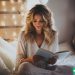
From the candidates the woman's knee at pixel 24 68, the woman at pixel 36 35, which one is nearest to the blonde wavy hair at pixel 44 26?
the woman at pixel 36 35

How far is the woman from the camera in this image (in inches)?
38.4

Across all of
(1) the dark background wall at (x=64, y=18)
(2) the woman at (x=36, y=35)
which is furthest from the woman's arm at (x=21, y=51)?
(1) the dark background wall at (x=64, y=18)

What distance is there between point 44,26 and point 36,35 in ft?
0.20

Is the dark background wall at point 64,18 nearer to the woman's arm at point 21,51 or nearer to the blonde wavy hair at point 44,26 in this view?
the blonde wavy hair at point 44,26

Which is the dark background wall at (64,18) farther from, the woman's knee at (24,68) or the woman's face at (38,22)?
the woman's knee at (24,68)

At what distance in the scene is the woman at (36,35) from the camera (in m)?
0.97

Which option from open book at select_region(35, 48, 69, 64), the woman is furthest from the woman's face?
open book at select_region(35, 48, 69, 64)

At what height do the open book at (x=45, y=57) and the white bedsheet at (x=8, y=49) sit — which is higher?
the white bedsheet at (x=8, y=49)

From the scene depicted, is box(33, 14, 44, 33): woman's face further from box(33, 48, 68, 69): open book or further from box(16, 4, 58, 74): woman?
box(33, 48, 68, 69): open book

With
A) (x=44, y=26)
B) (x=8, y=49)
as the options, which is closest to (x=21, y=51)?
(x=8, y=49)

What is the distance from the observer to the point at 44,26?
3.23 feet

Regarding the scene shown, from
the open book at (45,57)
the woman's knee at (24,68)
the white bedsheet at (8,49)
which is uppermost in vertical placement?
the white bedsheet at (8,49)

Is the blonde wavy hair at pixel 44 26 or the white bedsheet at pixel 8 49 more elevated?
the blonde wavy hair at pixel 44 26

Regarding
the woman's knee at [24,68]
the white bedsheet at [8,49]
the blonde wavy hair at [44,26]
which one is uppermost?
the blonde wavy hair at [44,26]
